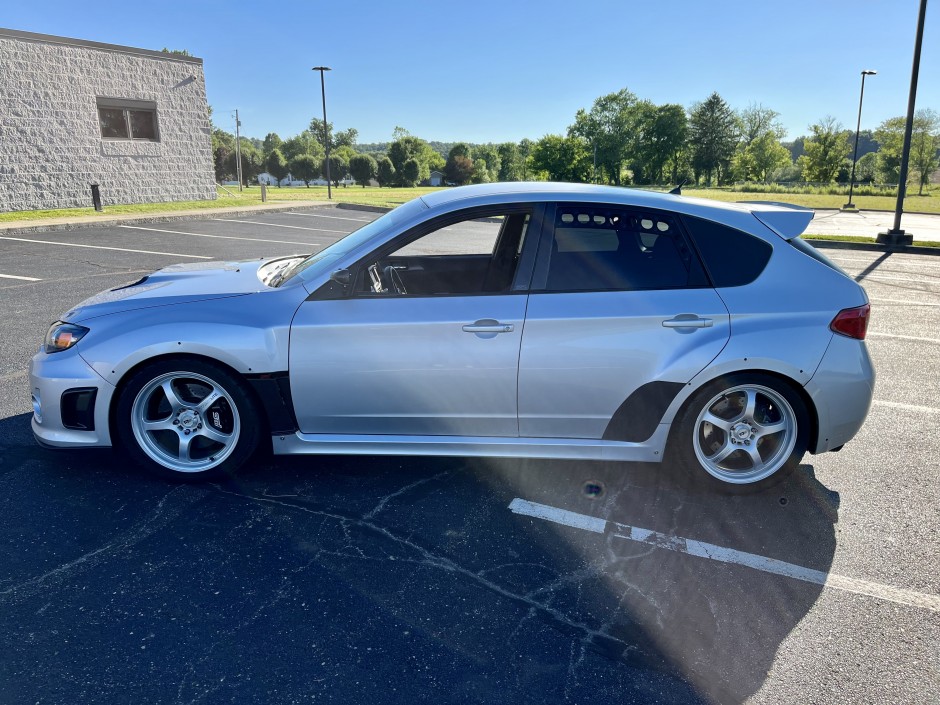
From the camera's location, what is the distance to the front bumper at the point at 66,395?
3.48 meters

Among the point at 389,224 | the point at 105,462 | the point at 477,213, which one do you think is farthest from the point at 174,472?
the point at 477,213

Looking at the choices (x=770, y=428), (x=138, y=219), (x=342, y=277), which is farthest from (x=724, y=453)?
(x=138, y=219)

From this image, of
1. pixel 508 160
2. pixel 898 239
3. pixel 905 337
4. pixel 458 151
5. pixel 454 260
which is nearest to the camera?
pixel 454 260

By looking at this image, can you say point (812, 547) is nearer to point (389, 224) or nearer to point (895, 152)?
point (389, 224)

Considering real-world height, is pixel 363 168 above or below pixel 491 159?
below

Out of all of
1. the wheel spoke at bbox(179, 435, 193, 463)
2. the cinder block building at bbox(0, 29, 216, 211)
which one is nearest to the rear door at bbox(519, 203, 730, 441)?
the wheel spoke at bbox(179, 435, 193, 463)

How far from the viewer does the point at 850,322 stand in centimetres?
349

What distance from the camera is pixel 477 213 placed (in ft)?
11.9

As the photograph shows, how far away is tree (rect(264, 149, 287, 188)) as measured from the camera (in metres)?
110

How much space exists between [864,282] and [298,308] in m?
10.3

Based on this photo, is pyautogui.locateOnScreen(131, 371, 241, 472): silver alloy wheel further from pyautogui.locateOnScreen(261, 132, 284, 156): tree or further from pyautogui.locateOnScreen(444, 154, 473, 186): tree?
pyautogui.locateOnScreen(261, 132, 284, 156): tree

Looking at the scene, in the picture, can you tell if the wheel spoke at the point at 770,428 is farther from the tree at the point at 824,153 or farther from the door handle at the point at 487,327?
the tree at the point at 824,153

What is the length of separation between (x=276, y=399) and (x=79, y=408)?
105 centimetres

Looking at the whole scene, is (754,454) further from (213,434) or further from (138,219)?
(138,219)
